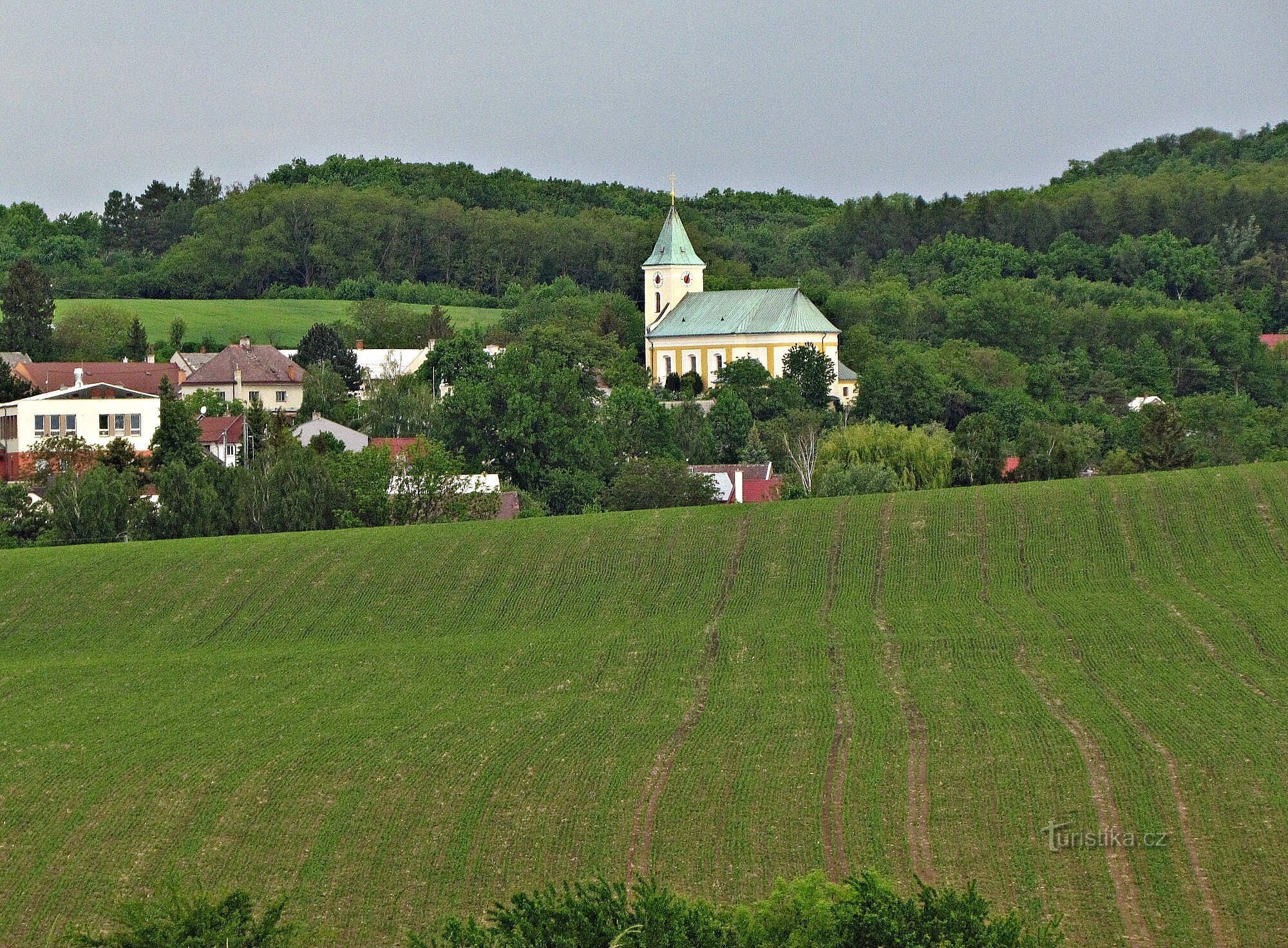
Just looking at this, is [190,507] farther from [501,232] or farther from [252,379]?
[501,232]

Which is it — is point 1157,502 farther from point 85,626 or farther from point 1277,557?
point 85,626

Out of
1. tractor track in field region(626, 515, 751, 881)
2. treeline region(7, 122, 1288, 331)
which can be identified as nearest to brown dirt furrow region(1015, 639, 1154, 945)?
tractor track in field region(626, 515, 751, 881)

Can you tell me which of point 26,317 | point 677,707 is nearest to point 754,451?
point 26,317

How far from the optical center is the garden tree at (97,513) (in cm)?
6262

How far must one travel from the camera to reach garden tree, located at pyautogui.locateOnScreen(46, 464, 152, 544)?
62.6 meters

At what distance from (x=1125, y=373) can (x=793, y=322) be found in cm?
2441

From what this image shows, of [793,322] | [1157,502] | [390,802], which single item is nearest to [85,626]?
[390,802]

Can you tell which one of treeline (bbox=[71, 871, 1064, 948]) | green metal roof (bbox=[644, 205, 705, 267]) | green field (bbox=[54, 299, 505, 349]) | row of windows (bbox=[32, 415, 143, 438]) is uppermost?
green metal roof (bbox=[644, 205, 705, 267])

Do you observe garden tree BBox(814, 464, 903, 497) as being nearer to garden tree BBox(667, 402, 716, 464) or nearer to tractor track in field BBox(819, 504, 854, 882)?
garden tree BBox(667, 402, 716, 464)

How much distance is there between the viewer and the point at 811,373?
108875 mm

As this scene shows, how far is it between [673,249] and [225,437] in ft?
160

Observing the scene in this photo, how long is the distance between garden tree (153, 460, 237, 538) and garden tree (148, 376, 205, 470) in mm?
7764

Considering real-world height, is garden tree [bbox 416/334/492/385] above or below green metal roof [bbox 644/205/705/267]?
below

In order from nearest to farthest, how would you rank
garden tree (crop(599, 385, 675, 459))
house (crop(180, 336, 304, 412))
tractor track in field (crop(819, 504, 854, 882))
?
1. tractor track in field (crop(819, 504, 854, 882))
2. garden tree (crop(599, 385, 675, 459))
3. house (crop(180, 336, 304, 412))
